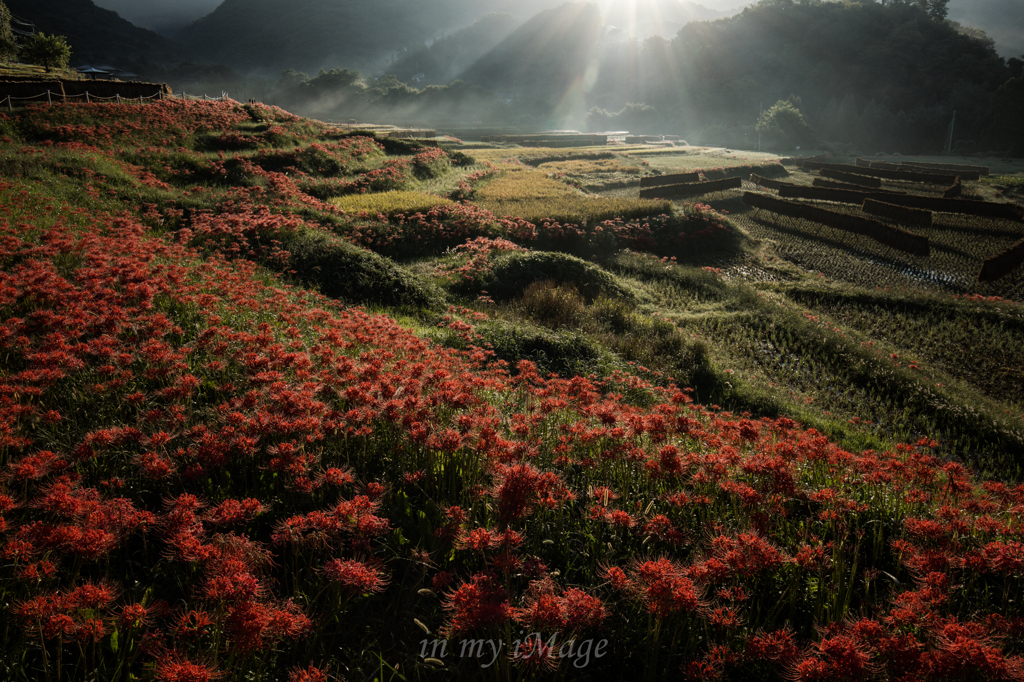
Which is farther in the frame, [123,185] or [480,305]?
[123,185]

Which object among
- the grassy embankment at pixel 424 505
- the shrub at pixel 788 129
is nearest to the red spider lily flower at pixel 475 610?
the grassy embankment at pixel 424 505

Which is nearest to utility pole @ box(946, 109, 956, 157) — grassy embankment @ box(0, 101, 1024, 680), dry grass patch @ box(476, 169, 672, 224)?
dry grass patch @ box(476, 169, 672, 224)

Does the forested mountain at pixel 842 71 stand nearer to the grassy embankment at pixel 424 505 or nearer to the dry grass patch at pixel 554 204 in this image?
the dry grass patch at pixel 554 204

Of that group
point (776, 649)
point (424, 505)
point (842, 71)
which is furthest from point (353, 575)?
point (842, 71)

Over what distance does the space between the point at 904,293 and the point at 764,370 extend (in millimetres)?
7862

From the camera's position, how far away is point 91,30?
152000mm

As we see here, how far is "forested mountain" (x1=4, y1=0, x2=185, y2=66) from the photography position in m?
131

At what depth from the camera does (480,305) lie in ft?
43.5

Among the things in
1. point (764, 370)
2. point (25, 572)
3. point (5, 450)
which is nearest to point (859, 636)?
point (25, 572)

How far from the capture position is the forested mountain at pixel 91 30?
13111 centimetres

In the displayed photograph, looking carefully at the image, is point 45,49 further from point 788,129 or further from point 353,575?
point 788,129

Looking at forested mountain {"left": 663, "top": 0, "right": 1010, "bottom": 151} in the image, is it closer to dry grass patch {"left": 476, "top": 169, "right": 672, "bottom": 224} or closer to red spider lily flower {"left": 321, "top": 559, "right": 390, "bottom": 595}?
dry grass patch {"left": 476, "top": 169, "right": 672, "bottom": 224}

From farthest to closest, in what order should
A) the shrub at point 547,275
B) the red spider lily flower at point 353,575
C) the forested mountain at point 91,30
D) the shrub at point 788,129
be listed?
the forested mountain at point 91,30 → the shrub at point 788,129 → the shrub at point 547,275 → the red spider lily flower at point 353,575

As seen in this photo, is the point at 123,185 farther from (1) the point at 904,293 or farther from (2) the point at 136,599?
(1) the point at 904,293
